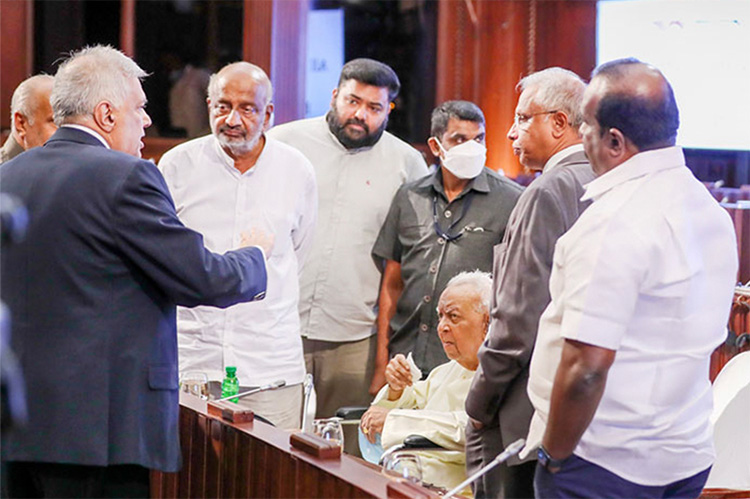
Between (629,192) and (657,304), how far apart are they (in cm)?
20

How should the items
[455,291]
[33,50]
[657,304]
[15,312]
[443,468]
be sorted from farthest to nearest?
[33,50] → [455,291] → [443,468] → [15,312] → [657,304]

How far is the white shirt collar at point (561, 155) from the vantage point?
94.6 inches

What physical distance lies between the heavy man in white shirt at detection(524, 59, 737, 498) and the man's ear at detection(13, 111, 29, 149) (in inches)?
78.7

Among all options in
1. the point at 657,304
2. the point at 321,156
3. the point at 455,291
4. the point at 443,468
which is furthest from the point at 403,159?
the point at 657,304

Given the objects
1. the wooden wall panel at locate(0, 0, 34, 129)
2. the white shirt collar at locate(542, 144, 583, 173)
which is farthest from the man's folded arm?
the wooden wall panel at locate(0, 0, 34, 129)

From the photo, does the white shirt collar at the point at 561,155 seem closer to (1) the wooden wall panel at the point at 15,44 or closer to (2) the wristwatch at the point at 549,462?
(2) the wristwatch at the point at 549,462

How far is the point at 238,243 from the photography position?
10.9 feet

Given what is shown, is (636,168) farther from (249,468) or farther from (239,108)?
(239,108)

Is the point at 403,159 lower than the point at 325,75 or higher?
lower

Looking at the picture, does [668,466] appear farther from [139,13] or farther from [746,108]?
[139,13]

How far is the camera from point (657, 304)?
5.73ft

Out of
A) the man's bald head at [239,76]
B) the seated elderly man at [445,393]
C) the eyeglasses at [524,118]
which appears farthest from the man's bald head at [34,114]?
the eyeglasses at [524,118]

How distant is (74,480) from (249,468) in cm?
39

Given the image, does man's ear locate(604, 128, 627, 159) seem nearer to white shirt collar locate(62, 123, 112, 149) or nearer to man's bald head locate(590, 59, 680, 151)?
man's bald head locate(590, 59, 680, 151)
